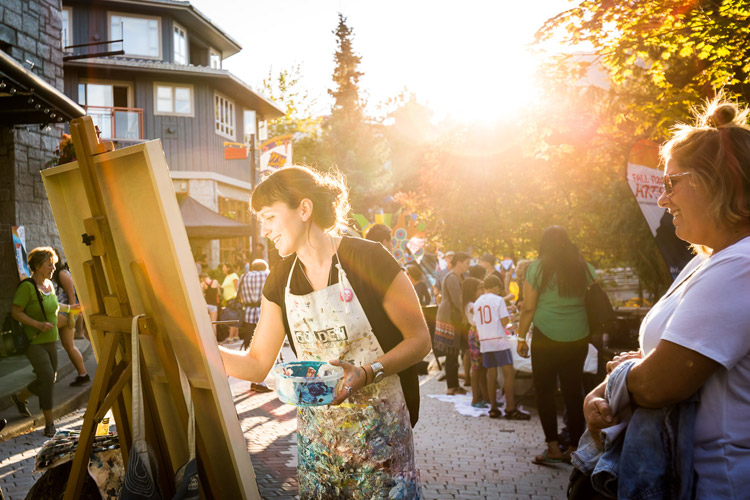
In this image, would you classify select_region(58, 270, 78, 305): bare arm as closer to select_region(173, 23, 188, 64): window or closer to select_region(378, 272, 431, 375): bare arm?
select_region(378, 272, 431, 375): bare arm

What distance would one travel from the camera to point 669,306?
1860 mm

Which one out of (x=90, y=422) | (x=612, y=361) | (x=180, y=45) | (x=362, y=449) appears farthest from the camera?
(x=180, y=45)

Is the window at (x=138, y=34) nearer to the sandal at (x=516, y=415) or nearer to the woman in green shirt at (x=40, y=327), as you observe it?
the woman in green shirt at (x=40, y=327)

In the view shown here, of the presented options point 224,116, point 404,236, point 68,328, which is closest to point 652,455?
point 68,328

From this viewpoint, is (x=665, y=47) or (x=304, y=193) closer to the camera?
(x=304, y=193)

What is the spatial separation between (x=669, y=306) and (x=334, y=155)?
157 ft

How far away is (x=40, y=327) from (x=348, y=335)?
6.08 meters

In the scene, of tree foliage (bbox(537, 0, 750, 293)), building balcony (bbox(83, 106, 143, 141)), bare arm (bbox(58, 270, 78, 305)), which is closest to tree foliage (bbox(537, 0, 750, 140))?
tree foliage (bbox(537, 0, 750, 293))

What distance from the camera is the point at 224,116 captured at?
28906mm

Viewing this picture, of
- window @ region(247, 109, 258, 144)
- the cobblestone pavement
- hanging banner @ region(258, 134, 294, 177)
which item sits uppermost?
window @ region(247, 109, 258, 144)

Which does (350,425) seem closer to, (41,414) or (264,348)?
(264,348)

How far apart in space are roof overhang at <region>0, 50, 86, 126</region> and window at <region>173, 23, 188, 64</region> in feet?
59.5

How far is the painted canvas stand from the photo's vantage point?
2205 millimetres

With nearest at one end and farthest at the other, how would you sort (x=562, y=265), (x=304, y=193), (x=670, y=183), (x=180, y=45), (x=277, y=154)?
(x=670, y=183)
(x=304, y=193)
(x=562, y=265)
(x=277, y=154)
(x=180, y=45)
